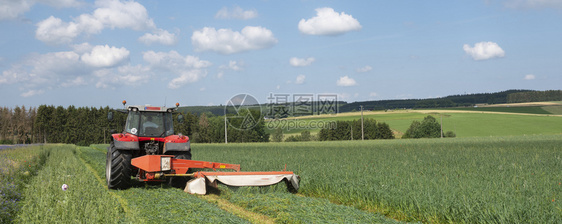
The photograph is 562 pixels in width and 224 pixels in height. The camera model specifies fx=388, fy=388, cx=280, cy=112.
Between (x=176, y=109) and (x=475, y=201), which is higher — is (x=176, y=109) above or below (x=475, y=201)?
above

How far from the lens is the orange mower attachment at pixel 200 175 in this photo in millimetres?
8266

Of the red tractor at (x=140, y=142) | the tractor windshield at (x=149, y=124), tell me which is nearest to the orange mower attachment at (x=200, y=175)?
the red tractor at (x=140, y=142)

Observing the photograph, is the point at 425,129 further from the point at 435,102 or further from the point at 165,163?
the point at 165,163

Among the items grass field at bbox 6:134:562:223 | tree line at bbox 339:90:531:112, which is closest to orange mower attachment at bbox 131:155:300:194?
grass field at bbox 6:134:562:223

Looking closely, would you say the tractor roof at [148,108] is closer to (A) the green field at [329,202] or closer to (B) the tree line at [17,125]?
(A) the green field at [329,202]

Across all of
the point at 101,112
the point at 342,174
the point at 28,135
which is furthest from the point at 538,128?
the point at 28,135

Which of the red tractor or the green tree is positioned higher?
the red tractor

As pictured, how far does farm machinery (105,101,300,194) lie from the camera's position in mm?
8352

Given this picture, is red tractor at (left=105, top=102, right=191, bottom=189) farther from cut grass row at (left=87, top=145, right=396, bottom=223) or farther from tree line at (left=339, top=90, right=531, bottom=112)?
tree line at (left=339, top=90, right=531, bottom=112)

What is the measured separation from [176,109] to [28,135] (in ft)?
263

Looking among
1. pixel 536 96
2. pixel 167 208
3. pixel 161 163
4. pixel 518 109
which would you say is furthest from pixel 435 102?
pixel 167 208

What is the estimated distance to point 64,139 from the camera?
7631 centimetres

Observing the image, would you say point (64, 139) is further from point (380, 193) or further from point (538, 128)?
point (538, 128)

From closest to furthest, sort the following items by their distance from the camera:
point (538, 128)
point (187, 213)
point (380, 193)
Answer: point (187, 213) < point (380, 193) < point (538, 128)
